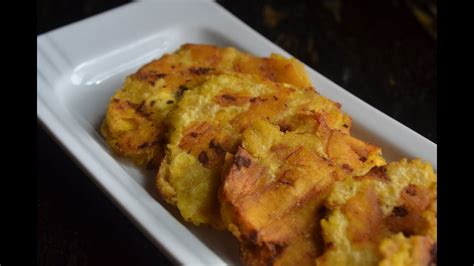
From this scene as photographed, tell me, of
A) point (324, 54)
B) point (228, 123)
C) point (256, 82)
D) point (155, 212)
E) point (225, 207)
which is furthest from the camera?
point (324, 54)

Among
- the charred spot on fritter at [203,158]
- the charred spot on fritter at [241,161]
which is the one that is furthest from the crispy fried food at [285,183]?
the charred spot on fritter at [203,158]

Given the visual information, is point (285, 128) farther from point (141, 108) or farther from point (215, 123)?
point (141, 108)

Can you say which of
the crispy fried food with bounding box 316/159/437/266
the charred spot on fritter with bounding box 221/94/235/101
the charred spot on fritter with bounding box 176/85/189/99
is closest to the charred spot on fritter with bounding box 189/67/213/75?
the charred spot on fritter with bounding box 176/85/189/99

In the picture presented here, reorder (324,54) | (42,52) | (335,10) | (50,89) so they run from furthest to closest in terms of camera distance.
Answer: (335,10)
(324,54)
(42,52)
(50,89)

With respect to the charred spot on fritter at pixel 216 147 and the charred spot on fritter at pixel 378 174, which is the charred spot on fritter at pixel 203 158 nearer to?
the charred spot on fritter at pixel 216 147

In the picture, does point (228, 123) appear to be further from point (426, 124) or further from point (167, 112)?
point (426, 124)

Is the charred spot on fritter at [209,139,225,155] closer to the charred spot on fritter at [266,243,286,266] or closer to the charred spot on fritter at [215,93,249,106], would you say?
the charred spot on fritter at [215,93,249,106]

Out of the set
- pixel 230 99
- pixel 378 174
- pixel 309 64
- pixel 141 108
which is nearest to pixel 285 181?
pixel 378 174

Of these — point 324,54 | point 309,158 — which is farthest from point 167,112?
point 324,54
